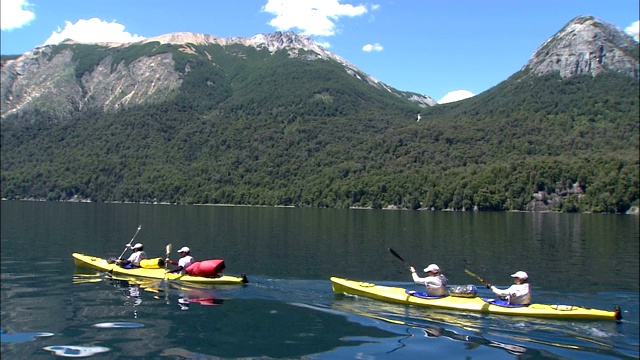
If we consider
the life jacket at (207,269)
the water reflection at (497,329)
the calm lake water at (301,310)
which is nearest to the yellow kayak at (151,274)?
the life jacket at (207,269)

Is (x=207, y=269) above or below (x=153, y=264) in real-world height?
above

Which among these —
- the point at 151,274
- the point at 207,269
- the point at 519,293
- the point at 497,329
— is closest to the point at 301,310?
the point at 207,269

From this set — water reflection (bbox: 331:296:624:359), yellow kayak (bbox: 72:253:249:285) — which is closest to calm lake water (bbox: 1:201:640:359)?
water reflection (bbox: 331:296:624:359)

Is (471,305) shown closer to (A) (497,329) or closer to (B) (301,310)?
(A) (497,329)

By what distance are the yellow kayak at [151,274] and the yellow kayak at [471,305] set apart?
18.7 feet

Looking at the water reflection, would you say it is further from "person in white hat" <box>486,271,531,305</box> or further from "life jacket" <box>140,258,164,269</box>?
"life jacket" <box>140,258,164,269</box>

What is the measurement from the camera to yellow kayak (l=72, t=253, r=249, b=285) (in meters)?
28.3

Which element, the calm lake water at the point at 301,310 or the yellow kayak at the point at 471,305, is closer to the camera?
the calm lake water at the point at 301,310

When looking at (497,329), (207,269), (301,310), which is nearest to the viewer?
(497,329)

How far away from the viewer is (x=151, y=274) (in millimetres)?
30234

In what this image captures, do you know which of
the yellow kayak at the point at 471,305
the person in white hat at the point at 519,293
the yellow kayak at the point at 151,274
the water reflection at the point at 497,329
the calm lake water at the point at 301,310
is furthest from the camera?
the yellow kayak at the point at 151,274

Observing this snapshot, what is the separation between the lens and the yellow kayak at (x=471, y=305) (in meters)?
20.7

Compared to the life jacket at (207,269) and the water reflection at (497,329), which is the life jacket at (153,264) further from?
the water reflection at (497,329)

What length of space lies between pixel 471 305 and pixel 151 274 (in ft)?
57.2
